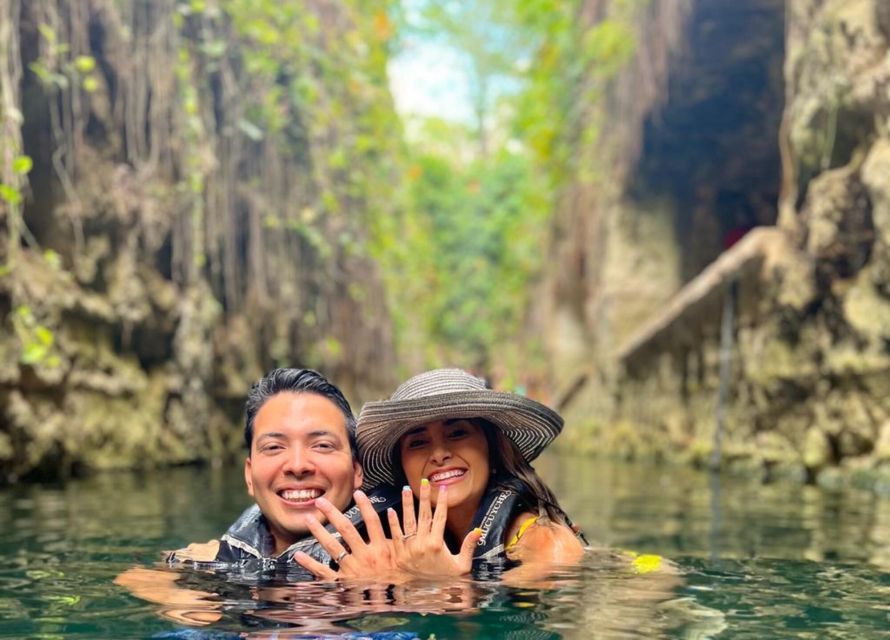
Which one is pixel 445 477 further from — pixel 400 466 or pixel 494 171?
pixel 494 171

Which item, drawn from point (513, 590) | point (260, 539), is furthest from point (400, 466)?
point (513, 590)

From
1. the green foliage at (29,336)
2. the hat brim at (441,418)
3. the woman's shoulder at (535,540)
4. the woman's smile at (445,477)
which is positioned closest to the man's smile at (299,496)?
the hat brim at (441,418)

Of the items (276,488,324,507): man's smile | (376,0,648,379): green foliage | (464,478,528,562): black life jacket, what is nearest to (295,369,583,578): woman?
(464,478,528,562): black life jacket

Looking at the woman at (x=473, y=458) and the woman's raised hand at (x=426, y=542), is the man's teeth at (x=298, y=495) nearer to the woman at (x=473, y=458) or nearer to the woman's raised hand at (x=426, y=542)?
the woman at (x=473, y=458)

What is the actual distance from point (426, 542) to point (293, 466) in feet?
1.91

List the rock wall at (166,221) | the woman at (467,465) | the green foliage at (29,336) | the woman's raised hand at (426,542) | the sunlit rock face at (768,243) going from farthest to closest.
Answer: the sunlit rock face at (768,243) → the rock wall at (166,221) → the green foliage at (29,336) → the woman at (467,465) → the woman's raised hand at (426,542)

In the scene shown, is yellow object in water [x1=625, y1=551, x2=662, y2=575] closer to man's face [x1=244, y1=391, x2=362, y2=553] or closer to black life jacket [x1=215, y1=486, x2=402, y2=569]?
black life jacket [x1=215, y1=486, x2=402, y2=569]

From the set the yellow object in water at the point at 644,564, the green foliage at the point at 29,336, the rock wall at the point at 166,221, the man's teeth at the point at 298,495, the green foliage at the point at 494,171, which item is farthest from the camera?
the green foliage at the point at 494,171

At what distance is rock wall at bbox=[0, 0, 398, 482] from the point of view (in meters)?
8.11

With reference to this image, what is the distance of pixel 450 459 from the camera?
3373 millimetres

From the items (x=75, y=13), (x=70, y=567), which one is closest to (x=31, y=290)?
(x=75, y=13)

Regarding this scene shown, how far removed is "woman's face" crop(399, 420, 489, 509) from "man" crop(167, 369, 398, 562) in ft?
0.59

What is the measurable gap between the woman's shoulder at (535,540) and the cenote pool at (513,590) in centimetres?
8

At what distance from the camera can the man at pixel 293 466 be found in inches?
131
